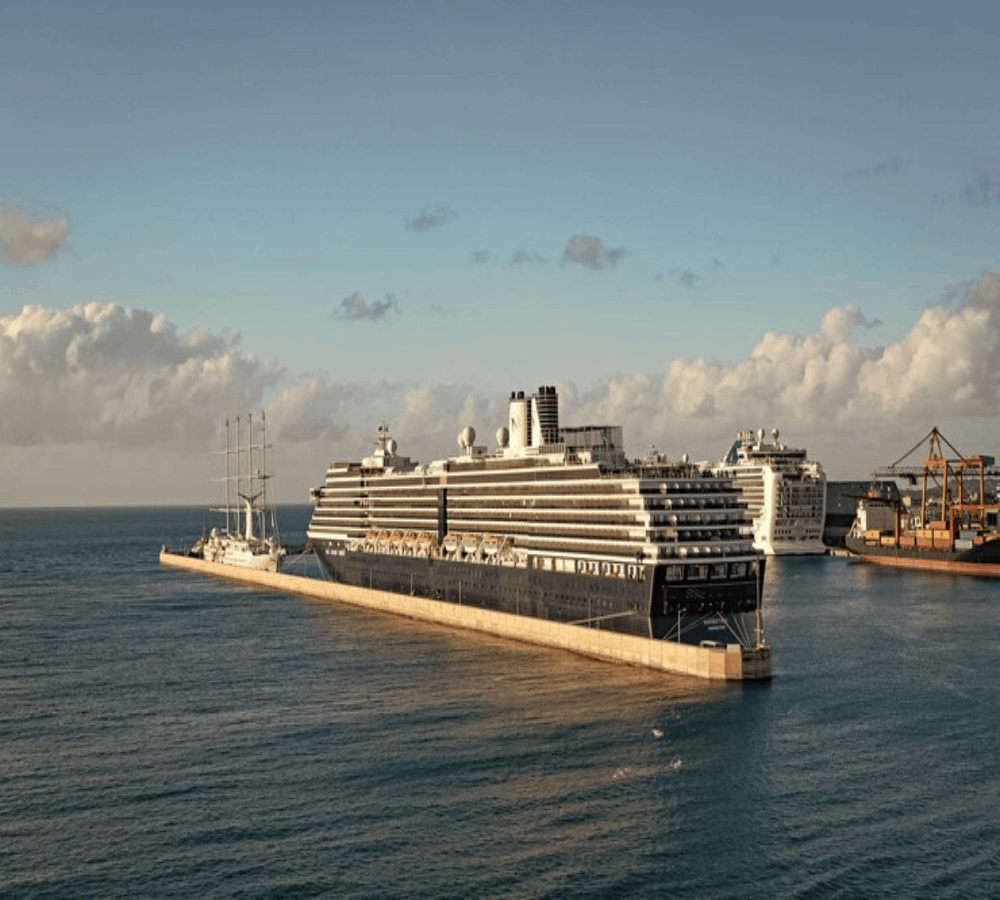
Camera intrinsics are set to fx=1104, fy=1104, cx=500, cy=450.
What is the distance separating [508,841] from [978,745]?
26.9 m

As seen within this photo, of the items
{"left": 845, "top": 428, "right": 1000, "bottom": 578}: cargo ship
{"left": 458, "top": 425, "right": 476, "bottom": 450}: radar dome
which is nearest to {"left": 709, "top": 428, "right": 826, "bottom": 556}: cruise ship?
{"left": 845, "top": 428, "right": 1000, "bottom": 578}: cargo ship

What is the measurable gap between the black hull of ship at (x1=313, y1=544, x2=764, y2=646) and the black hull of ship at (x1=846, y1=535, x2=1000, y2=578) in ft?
250

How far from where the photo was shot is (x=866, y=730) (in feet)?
190

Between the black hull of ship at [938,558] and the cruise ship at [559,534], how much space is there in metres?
77.0

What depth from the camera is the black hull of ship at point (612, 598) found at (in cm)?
7581

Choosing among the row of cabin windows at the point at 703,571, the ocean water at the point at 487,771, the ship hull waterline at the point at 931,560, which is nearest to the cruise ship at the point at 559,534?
the row of cabin windows at the point at 703,571

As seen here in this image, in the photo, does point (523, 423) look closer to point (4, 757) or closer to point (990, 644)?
point (990, 644)

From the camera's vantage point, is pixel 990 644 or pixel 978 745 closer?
pixel 978 745

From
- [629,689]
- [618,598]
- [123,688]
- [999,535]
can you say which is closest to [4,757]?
[123,688]

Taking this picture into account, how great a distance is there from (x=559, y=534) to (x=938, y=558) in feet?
296

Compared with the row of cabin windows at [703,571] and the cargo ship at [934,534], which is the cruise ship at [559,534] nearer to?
the row of cabin windows at [703,571]

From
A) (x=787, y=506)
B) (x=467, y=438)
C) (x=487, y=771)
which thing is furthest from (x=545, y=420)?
(x=787, y=506)

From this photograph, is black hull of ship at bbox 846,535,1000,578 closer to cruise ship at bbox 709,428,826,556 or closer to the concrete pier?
cruise ship at bbox 709,428,826,556

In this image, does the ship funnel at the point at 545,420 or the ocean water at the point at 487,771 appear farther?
the ship funnel at the point at 545,420
